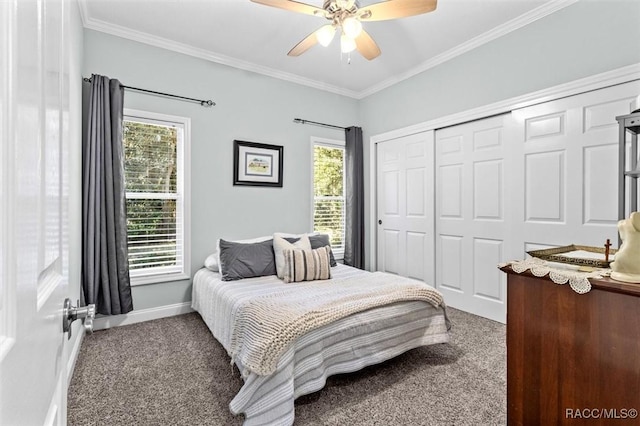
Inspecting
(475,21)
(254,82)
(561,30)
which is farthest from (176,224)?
(561,30)

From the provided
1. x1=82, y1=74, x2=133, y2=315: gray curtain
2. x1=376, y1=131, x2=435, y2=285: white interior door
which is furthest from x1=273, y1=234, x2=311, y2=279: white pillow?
x1=376, y1=131, x2=435, y2=285: white interior door

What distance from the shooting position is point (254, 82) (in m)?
3.79

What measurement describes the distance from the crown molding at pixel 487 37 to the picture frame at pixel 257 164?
1804 mm

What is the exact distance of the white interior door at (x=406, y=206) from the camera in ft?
12.4

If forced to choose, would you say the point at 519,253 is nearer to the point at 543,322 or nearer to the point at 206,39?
the point at 543,322

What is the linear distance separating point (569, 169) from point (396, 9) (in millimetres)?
1925

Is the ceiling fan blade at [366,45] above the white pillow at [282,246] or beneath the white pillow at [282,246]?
above

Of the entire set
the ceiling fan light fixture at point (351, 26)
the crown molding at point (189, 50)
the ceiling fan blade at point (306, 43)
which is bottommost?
the ceiling fan light fixture at point (351, 26)

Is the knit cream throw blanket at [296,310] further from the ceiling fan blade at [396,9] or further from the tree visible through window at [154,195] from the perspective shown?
the ceiling fan blade at [396,9]

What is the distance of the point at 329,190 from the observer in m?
4.53

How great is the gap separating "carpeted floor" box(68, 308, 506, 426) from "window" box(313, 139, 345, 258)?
2.20 metres

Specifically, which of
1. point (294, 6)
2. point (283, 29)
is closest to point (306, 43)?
point (294, 6)

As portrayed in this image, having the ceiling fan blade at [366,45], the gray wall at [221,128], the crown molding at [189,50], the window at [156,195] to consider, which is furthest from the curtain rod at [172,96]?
the ceiling fan blade at [366,45]

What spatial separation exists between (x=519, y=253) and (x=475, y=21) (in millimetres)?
2203
